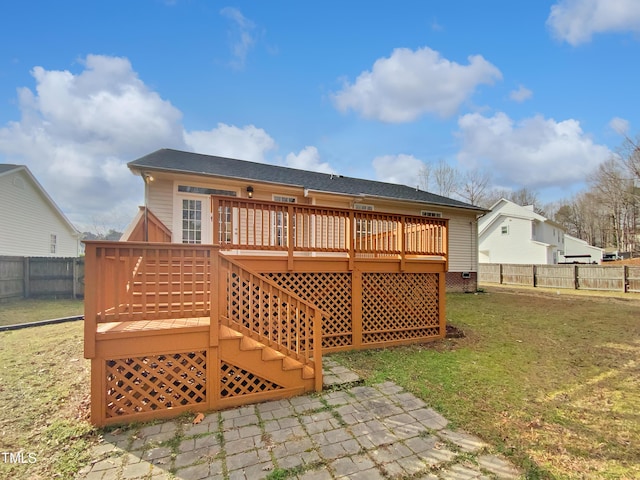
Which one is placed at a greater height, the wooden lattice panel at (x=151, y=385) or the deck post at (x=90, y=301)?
the deck post at (x=90, y=301)

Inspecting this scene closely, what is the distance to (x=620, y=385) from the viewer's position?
12.6ft

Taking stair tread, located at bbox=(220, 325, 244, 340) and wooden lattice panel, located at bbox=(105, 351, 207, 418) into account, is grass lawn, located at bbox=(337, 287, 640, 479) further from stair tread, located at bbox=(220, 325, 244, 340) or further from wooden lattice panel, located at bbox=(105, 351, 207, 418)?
wooden lattice panel, located at bbox=(105, 351, 207, 418)

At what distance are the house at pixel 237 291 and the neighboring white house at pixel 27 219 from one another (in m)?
9.46

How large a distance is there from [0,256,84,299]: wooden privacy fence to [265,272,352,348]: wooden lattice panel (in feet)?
33.6

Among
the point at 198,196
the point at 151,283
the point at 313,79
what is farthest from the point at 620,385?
the point at 313,79

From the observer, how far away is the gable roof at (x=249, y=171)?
7.93 meters

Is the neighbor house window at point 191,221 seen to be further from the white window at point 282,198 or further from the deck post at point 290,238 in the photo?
the deck post at point 290,238

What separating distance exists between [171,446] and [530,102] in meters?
16.1

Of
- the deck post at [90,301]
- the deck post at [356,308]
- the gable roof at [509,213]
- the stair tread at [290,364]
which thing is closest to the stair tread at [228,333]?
the stair tread at [290,364]

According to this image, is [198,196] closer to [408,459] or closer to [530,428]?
[408,459]

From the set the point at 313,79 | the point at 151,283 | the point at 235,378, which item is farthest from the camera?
the point at 313,79

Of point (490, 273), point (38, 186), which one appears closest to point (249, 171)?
point (38, 186)

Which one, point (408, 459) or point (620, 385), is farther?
point (620, 385)

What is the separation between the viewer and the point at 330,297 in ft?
16.9
